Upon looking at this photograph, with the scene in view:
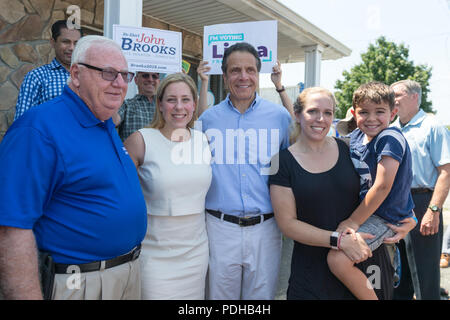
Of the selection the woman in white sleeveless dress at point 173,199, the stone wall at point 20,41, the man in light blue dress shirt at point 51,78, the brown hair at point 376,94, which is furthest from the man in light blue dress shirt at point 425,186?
the stone wall at point 20,41

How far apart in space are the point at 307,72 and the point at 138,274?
25.4 ft

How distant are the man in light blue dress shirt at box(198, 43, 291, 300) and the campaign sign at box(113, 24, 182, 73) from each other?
34.2 inches

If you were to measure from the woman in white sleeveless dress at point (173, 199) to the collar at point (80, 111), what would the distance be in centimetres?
56

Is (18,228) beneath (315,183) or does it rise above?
Result: beneath

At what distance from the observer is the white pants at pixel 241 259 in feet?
7.80

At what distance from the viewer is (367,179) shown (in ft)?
7.07

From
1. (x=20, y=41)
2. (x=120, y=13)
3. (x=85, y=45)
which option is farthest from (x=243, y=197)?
(x=20, y=41)

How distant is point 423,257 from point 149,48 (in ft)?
11.3

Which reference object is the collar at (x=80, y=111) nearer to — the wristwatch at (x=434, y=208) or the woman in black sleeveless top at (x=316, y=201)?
the woman in black sleeveless top at (x=316, y=201)

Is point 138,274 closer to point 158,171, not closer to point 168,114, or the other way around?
point 158,171

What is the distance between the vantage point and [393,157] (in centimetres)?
211

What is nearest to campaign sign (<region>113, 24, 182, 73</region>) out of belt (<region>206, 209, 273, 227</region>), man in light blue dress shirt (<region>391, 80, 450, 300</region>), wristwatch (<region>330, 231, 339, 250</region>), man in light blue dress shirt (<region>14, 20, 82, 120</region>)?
man in light blue dress shirt (<region>14, 20, 82, 120</region>)
